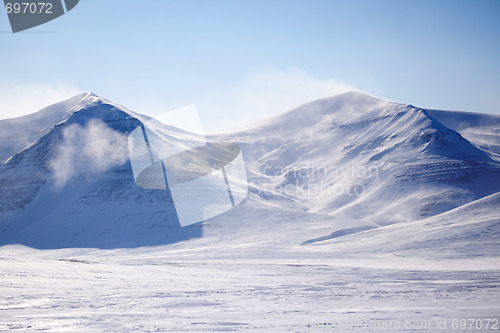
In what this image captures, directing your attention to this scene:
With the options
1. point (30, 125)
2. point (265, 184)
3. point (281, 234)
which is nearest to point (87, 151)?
point (30, 125)

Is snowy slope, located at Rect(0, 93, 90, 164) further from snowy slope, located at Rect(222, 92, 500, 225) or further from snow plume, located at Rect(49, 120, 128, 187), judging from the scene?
snowy slope, located at Rect(222, 92, 500, 225)

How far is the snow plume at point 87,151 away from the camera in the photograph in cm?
10781

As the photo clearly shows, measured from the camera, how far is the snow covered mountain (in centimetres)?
8088

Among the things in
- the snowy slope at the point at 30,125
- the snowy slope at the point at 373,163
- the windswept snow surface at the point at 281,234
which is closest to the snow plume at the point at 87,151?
the windswept snow surface at the point at 281,234

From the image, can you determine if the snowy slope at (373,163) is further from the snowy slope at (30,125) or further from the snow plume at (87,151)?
the snowy slope at (30,125)

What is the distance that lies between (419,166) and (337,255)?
226 ft

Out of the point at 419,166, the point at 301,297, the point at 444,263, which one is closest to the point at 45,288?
the point at 301,297

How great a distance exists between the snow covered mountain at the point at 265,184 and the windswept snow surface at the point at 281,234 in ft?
1.63

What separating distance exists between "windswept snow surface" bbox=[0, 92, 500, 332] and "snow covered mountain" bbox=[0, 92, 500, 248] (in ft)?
1.63

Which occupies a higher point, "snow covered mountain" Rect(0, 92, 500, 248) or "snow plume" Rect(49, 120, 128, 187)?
"snow plume" Rect(49, 120, 128, 187)

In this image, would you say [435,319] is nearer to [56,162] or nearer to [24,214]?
[24,214]

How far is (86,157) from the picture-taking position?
112 m

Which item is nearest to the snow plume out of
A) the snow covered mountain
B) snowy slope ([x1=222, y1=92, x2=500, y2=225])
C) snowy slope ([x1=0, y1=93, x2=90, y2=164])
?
the snow covered mountain

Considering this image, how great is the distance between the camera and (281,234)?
7475cm
